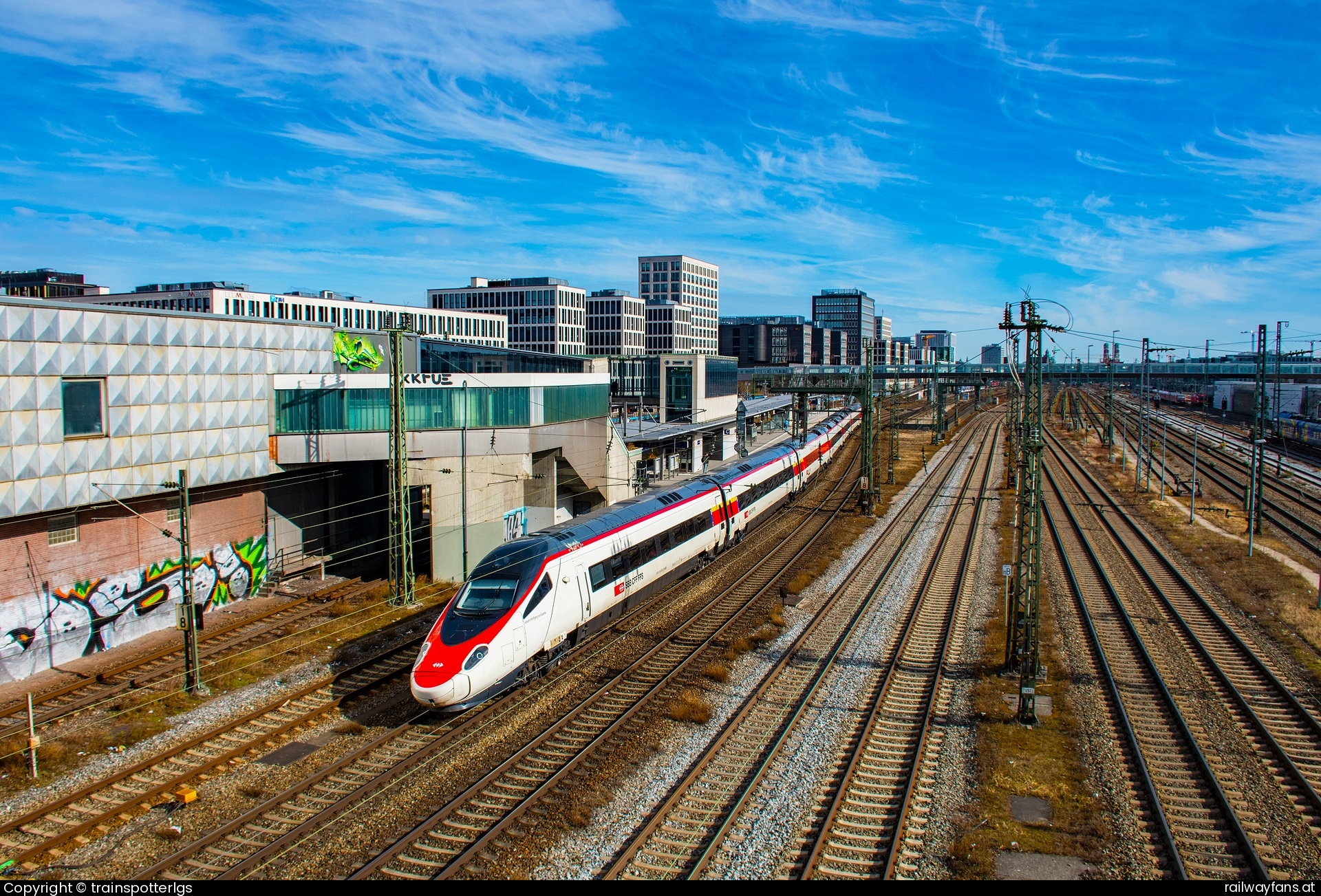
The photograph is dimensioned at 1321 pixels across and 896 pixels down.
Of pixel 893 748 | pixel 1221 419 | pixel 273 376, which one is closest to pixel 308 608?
pixel 273 376

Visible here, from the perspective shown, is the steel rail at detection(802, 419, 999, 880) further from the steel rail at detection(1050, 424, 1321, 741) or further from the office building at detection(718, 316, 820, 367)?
the office building at detection(718, 316, 820, 367)

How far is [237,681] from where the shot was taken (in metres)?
17.6

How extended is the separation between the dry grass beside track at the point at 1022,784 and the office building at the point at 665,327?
121235 millimetres

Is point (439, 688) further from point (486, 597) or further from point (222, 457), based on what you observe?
point (222, 457)

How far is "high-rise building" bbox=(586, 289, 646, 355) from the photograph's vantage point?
123812mm

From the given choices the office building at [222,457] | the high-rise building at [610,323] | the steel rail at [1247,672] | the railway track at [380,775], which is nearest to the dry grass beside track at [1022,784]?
the steel rail at [1247,672]

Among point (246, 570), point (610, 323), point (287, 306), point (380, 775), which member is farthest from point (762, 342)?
point (380, 775)

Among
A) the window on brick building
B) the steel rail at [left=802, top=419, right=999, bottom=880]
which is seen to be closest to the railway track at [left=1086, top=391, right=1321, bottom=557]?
the steel rail at [left=802, top=419, right=999, bottom=880]

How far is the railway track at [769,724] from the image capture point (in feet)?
36.2

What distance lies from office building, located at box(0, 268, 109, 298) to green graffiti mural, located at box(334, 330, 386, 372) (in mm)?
79752

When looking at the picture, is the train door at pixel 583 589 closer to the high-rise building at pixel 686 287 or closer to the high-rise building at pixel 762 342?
the high-rise building at pixel 686 287

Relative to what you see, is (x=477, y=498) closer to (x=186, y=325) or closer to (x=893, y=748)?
(x=186, y=325)

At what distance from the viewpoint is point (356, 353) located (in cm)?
2922

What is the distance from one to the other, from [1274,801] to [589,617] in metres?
13.3
